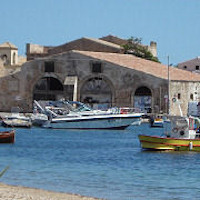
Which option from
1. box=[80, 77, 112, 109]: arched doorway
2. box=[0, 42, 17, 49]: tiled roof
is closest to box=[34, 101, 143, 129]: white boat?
box=[80, 77, 112, 109]: arched doorway

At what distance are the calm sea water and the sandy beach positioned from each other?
4.26 ft

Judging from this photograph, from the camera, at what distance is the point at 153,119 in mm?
70750

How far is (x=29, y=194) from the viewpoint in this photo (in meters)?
21.3

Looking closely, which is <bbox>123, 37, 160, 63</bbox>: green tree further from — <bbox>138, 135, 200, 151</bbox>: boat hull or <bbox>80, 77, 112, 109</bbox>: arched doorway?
<bbox>138, 135, 200, 151</bbox>: boat hull

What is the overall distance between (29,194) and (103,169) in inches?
401

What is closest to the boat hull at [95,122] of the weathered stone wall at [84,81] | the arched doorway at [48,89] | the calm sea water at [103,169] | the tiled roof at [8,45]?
the calm sea water at [103,169]

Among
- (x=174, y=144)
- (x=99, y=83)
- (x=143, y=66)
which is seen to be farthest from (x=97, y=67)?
(x=174, y=144)

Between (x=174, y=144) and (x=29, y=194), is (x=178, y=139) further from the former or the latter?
(x=29, y=194)

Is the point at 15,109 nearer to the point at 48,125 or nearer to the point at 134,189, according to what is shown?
the point at 48,125

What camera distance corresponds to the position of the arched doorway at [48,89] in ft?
271

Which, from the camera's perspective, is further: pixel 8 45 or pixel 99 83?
pixel 8 45

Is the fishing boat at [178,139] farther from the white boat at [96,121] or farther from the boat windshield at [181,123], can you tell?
the white boat at [96,121]

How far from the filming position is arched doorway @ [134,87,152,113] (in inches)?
3137

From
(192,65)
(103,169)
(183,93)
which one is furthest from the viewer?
(192,65)
